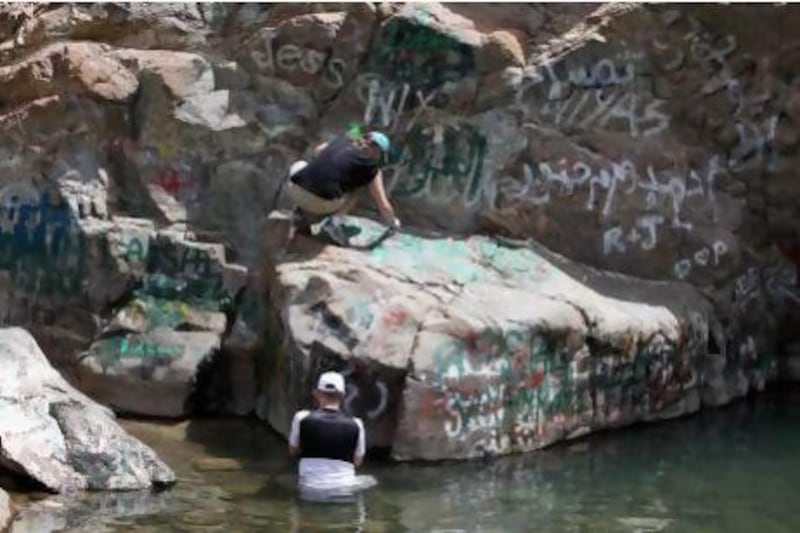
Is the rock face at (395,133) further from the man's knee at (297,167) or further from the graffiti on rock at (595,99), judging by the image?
the man's knee at (297,167)

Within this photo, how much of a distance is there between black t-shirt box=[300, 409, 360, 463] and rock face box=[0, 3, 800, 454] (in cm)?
312

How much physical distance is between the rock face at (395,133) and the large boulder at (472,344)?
0.55 m

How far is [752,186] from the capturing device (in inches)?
520

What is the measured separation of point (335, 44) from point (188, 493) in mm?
5310

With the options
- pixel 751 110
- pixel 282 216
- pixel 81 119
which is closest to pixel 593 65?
pixel 751 110

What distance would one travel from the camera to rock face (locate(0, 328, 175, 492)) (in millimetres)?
8766

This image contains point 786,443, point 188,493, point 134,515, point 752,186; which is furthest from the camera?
point 752,186

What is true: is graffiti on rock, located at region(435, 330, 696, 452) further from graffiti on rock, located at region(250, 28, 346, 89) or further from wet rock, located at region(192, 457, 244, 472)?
graffiti on rock, located at region(250, 28, 346, 89)

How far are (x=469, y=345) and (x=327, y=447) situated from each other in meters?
1.72

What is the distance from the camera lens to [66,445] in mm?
8945

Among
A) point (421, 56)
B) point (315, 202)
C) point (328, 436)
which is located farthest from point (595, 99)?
point (328, 436)

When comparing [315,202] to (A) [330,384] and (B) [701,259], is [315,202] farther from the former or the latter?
(B) [701,259]

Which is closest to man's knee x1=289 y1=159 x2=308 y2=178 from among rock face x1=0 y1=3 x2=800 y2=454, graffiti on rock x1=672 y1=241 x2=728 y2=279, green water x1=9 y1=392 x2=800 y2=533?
rock face x1=0 y1=3 x2=800 y2=454

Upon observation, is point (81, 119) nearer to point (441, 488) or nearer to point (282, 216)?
point (282, 216)
